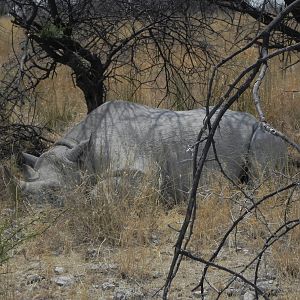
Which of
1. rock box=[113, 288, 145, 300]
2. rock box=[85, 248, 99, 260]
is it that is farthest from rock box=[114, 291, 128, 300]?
rock box=[85, 248, 99, 260]

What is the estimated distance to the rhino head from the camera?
19.3 ft

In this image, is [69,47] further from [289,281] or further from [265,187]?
[289,281]

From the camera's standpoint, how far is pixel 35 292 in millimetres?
4398

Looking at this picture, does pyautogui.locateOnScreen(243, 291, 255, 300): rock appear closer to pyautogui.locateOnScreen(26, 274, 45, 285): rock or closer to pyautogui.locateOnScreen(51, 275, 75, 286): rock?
pyautogui.locateOnScreen(51, 275, 75, 286): rock

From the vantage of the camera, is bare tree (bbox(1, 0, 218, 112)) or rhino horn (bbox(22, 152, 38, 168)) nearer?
rhino horn (bbox(22, 152, 38, 168))

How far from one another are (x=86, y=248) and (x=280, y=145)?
224 centimetres

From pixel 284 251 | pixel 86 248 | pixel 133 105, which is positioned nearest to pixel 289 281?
pixel 284 251

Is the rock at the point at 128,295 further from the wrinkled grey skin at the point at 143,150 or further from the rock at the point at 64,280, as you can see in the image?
the wrinkled grey skin at the point at 143,150

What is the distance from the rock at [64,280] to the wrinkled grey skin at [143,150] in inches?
52.7

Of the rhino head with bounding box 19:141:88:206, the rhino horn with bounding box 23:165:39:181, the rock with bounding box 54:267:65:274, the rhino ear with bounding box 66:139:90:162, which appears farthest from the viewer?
the rhino ear with bounding box 66:139:90:162

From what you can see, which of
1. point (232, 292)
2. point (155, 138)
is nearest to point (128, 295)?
point (232, 292)

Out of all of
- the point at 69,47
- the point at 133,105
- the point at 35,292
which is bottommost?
the point at 35,292

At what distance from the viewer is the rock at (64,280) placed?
4.52 m

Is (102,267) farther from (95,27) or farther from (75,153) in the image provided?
(95,27)
